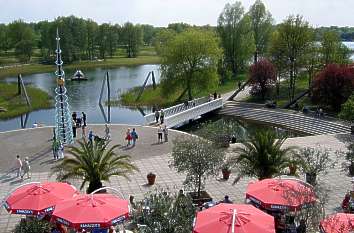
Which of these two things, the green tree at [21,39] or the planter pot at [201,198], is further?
the green tree at [21,39]

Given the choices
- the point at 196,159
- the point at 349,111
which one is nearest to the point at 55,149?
the point at 196,159

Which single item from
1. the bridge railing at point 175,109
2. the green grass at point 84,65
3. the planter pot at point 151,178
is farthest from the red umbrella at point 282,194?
the green grass at point 84,65

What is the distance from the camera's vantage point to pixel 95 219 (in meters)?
14.3

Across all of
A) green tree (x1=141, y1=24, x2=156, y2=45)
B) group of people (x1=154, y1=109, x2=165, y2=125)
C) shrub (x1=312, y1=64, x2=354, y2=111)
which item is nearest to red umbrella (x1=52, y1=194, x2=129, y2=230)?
group of people (x1=154, y1=109, x2=165, y2=125)

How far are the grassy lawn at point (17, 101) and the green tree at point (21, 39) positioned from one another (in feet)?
162

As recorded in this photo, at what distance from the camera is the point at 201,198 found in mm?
20734

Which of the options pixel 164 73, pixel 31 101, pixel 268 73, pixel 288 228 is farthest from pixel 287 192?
pixel 31 101

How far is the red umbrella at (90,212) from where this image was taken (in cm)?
1427

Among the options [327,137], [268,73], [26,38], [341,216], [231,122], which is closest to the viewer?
[341,216]

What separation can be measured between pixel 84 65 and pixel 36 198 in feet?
313

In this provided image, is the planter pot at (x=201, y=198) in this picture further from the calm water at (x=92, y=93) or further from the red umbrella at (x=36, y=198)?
the calm water at (x=92, y=93)

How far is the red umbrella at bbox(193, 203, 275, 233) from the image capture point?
42.3 ft

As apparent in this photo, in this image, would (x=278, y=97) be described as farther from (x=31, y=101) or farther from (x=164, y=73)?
(x=31, y=101)

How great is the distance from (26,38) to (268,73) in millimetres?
81465
